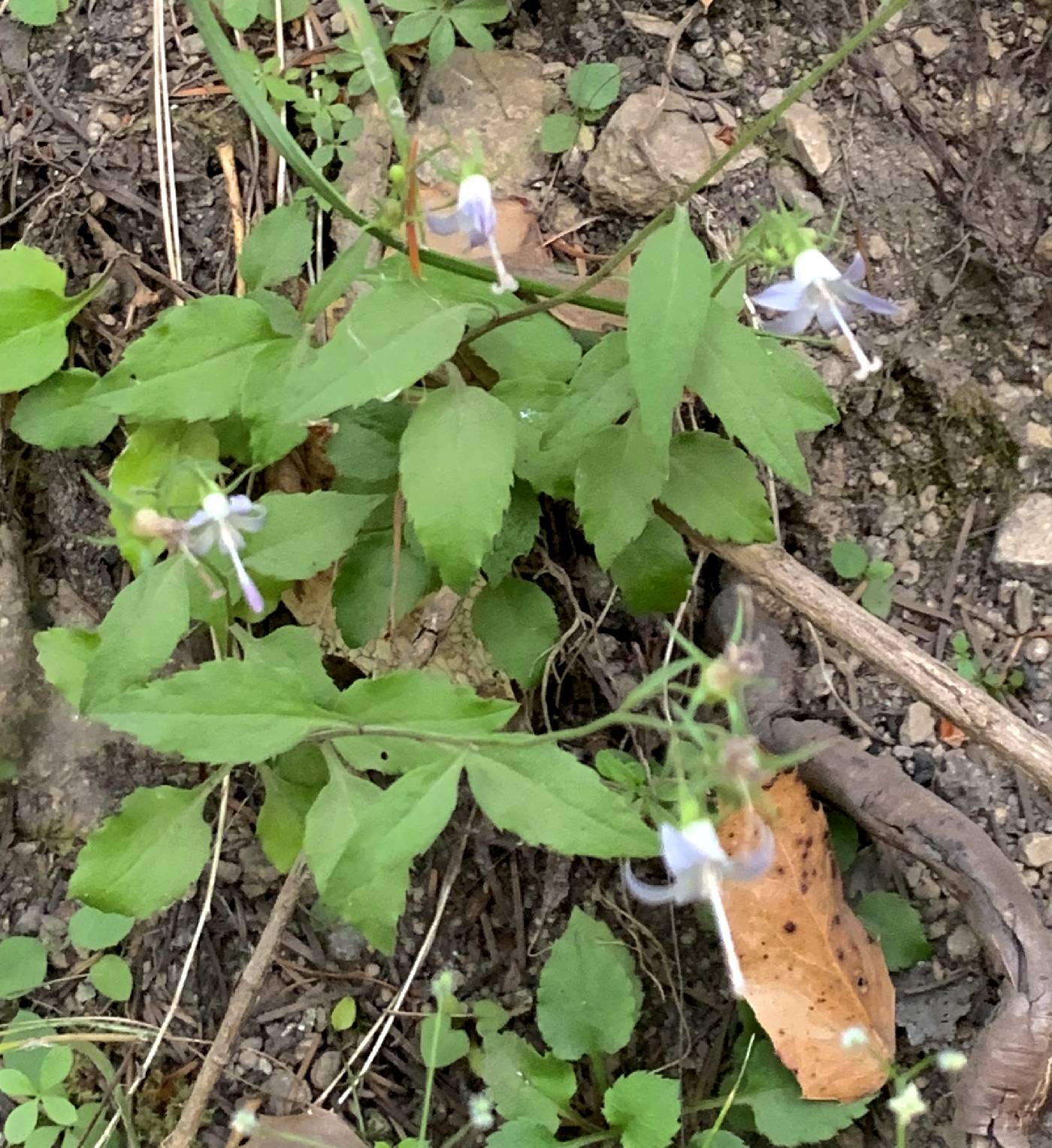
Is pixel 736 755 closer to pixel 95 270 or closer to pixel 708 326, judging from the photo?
pixel 708 326

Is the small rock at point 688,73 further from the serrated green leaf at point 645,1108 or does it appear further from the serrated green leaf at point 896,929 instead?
the serrated green leaf at point 645,1108

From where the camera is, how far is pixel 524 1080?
164cm

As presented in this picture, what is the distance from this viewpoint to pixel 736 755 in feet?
3.12

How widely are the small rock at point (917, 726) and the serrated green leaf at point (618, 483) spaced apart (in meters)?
0.59

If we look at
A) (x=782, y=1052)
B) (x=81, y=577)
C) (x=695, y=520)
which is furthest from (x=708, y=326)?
(x=81, y=577)

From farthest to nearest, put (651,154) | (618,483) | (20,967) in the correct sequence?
(20,967) < (651,154) < (618,483)

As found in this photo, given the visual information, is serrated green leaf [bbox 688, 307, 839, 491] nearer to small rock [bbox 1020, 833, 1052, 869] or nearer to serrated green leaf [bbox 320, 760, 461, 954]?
serrated green leaf [bbox 320, 760, 461, 954]

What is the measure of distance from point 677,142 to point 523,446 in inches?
23.8

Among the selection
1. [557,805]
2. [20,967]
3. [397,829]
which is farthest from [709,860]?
[20,967]

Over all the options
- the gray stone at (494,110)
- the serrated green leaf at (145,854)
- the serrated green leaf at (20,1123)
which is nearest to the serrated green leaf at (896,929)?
the serrated green leaf at (145,854)

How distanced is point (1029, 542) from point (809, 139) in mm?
703

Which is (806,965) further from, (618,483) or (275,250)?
(275,250)

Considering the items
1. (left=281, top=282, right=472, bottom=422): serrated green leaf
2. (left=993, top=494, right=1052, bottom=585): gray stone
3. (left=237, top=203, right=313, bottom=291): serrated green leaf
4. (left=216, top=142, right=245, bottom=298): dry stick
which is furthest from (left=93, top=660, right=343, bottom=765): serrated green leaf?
(left=993, top=494, right=1052, bottom=585): gray stone

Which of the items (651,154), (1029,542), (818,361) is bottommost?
(1029,542)
